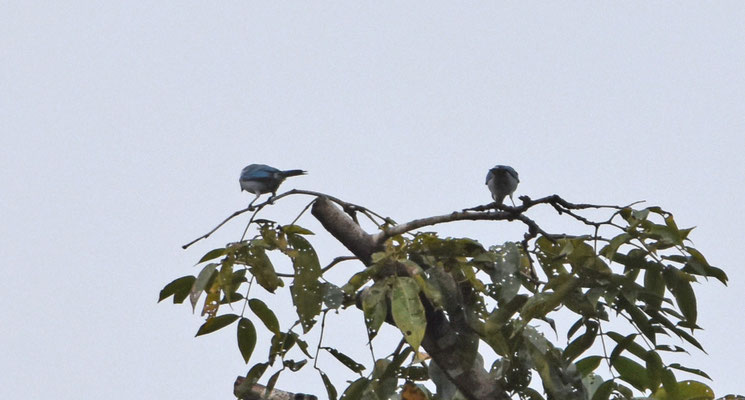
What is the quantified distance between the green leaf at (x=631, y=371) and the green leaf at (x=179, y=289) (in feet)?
5.42

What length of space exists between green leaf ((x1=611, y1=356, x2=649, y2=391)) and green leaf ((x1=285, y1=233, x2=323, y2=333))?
1167mm

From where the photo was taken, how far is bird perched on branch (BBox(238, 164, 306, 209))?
8.52 m

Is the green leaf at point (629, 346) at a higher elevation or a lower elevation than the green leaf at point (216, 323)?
higher

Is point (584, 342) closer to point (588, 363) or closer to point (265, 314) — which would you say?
point (588, 363)

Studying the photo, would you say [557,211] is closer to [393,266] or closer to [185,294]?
[393,266]

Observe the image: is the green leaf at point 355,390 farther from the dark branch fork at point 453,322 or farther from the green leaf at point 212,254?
the green leaf at point 212,254

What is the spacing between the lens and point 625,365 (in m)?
3.41

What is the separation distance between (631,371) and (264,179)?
18.8 ft

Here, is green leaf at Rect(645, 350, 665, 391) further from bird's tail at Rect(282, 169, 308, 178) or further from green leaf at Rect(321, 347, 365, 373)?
bird's tail at Rect(282, 169, 308, 178)

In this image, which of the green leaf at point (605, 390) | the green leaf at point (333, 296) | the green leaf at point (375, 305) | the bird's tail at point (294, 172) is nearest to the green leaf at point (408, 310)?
the green leaf at point (375, 305)

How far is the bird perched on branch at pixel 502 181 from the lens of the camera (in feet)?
28.2

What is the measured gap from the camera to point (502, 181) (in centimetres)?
862

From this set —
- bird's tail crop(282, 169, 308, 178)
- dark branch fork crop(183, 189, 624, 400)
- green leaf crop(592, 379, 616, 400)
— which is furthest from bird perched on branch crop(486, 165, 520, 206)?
green leaf crop(592, 379, 616, 400)

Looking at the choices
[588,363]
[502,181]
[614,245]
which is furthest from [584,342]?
[502,181]
